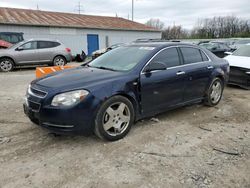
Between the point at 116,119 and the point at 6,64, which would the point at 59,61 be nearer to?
the point at 6,64

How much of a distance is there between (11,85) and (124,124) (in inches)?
235

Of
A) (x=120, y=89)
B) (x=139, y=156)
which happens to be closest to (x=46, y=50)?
(x=120, y=89)

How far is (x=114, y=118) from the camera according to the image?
3756 mm

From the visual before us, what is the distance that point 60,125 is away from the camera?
341 cm

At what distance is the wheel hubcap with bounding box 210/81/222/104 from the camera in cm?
563

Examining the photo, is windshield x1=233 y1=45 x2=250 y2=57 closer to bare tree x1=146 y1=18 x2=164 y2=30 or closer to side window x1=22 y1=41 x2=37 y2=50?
side window x1=22 y1=41 x2=37 y2=50

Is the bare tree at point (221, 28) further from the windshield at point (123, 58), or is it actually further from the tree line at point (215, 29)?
the windshield at point (123, 58)

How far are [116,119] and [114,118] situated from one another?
0.05 m

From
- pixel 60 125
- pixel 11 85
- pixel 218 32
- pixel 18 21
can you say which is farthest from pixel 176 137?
pixel 218 32

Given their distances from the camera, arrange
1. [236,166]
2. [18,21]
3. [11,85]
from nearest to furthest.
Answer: [236,166] → [11,85] → [18,21]

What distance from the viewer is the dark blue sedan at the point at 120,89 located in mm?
3402

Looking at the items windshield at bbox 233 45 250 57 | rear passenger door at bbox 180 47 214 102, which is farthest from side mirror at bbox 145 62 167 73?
windshield at bbox 233 45 250 57

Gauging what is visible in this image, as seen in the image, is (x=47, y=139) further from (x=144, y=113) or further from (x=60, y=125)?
(x=144, y=113)

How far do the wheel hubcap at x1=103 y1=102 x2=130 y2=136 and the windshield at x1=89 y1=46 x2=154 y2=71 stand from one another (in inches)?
28.3
